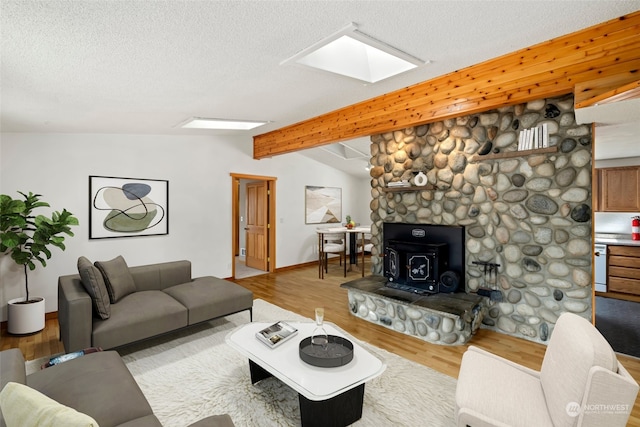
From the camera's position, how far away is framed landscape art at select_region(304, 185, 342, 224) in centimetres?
719

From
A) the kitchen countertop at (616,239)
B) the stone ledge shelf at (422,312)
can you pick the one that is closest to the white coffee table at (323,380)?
the stone ledge shelf at (422,312)

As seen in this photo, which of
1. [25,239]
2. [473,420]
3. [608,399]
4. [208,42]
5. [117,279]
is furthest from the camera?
[25,239]

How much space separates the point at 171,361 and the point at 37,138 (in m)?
3.15

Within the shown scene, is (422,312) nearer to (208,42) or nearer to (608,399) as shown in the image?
(608,399)

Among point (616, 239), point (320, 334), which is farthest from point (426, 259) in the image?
point (616, 239)

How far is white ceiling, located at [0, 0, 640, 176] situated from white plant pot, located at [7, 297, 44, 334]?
190 centimetres

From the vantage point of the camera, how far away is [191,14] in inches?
63.7

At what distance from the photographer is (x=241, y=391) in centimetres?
235

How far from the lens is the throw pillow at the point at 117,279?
312cm

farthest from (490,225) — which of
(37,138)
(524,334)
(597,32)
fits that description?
(37,138)

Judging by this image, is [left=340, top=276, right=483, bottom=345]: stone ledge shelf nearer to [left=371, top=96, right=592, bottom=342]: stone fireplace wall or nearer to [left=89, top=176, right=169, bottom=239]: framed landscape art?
[left=371, top=96, right=592, bottom=342]: stone fireplace wall

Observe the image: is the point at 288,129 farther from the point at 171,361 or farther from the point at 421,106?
the point at 171,361

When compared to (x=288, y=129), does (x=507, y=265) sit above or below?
below

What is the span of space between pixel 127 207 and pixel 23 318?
172 cm
